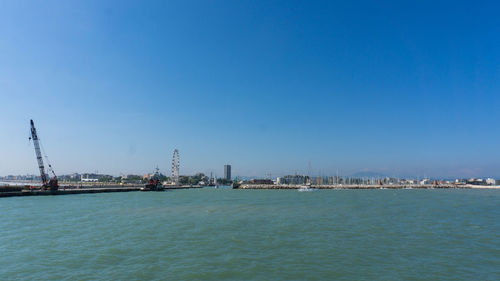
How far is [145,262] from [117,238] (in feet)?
27.5

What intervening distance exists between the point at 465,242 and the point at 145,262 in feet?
78.9

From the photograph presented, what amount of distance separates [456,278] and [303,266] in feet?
25.5

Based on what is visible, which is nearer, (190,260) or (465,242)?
(190,260)

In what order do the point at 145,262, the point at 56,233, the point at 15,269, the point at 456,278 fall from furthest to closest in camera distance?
the point at 56,233 < the point at 145,262 < the point at 15,269 < the point at 456,278

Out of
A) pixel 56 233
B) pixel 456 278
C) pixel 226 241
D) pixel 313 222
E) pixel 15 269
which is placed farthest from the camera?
pixel 313 222

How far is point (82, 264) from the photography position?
16484 millimetres

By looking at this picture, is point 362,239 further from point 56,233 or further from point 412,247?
point 56,233

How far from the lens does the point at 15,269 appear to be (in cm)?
1573

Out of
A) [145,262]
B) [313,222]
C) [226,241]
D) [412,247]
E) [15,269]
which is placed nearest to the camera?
[15,269]

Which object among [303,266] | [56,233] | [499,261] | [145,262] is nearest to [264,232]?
[303,266]

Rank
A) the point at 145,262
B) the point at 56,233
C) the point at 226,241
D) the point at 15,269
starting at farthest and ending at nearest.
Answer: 1. the point at 56,233
2. the point at 226,241
3. the point at 145,262
4. the point at 15,269

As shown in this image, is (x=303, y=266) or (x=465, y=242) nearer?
(x=303, y=266)

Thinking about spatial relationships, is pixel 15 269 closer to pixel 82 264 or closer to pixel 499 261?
pixel 82 264

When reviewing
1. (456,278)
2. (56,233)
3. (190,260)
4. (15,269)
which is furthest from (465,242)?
(56,233)
